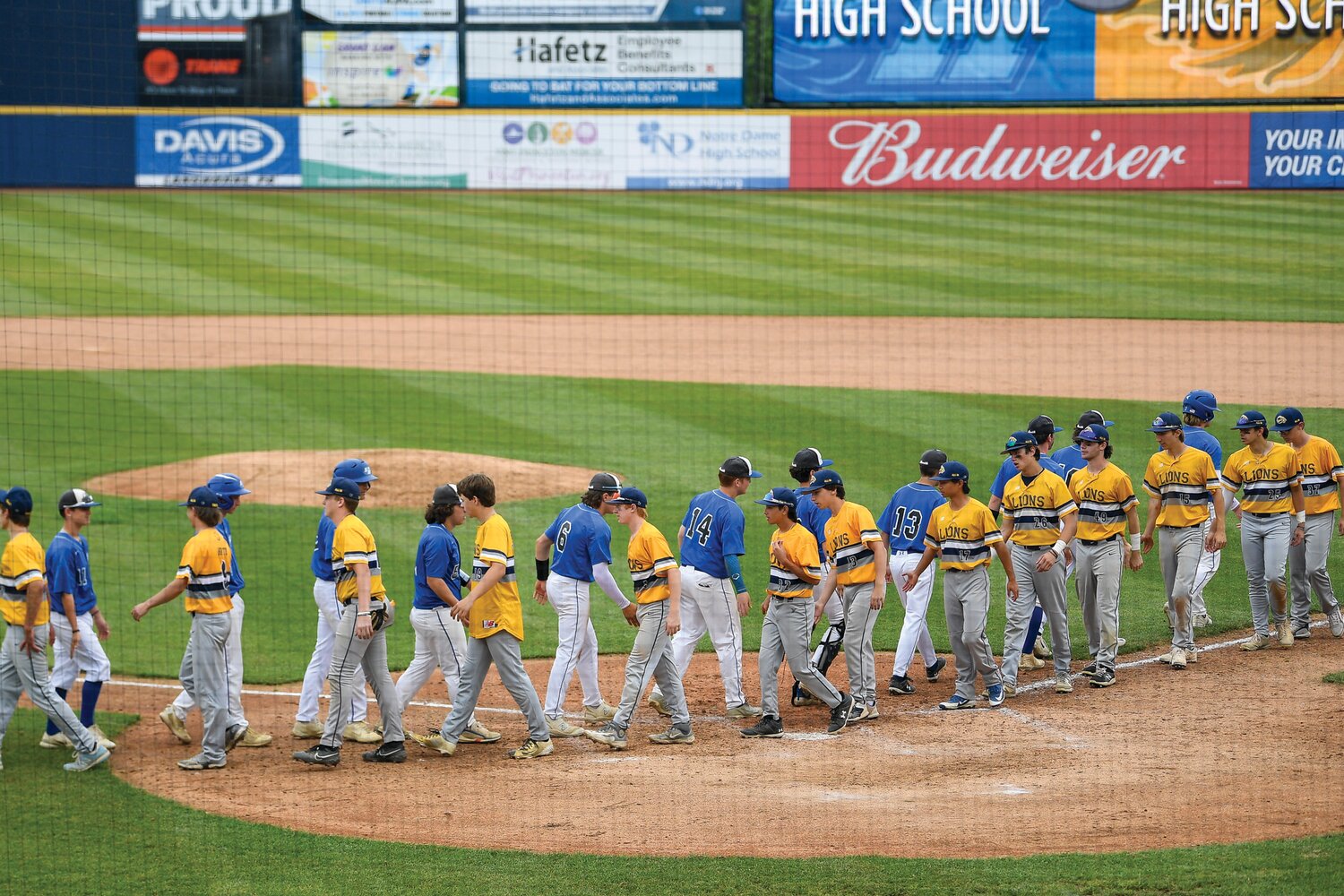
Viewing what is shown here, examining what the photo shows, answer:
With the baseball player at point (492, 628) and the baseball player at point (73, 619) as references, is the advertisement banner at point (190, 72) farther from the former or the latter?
the baseball player at point (492, 628)

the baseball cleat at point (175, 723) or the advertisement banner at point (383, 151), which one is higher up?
the advertisement banner at point (383, 151)

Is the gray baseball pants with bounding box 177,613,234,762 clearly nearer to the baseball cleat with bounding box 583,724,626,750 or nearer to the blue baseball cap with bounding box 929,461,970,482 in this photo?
the baseball cleat with bounding box 583,724,626,750

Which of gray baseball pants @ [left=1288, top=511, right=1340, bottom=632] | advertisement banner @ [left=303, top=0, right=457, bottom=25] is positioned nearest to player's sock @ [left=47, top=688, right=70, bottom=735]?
gray baseball pants @ [left=1288, top=511, right=1340, bottom=632]

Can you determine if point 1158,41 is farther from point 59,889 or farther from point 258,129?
point 59,889

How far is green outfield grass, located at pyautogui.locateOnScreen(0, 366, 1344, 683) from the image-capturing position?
35.5 ft

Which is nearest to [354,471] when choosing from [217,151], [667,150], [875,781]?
[875,781]

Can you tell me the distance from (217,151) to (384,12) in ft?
15.6

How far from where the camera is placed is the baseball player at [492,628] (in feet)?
25.6

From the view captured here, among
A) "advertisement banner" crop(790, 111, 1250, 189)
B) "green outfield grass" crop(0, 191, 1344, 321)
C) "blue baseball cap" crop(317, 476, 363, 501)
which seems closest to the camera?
"blue baseball cap" crop(317, 476, 363, 501)

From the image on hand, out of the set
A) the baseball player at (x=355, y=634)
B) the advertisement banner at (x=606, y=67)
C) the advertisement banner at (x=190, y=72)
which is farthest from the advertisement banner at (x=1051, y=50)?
the baseball player at (x=355, y=634)

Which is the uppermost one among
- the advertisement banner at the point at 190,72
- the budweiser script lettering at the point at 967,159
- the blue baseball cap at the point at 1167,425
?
the advertisement banner at the point at 190,72

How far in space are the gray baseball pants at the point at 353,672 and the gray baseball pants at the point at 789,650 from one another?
2.06 metres

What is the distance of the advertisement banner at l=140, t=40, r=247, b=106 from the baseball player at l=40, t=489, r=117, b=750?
2478cm

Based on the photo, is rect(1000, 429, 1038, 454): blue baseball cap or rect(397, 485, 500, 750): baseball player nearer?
rect(397, 485, 500, 750): baseball player
